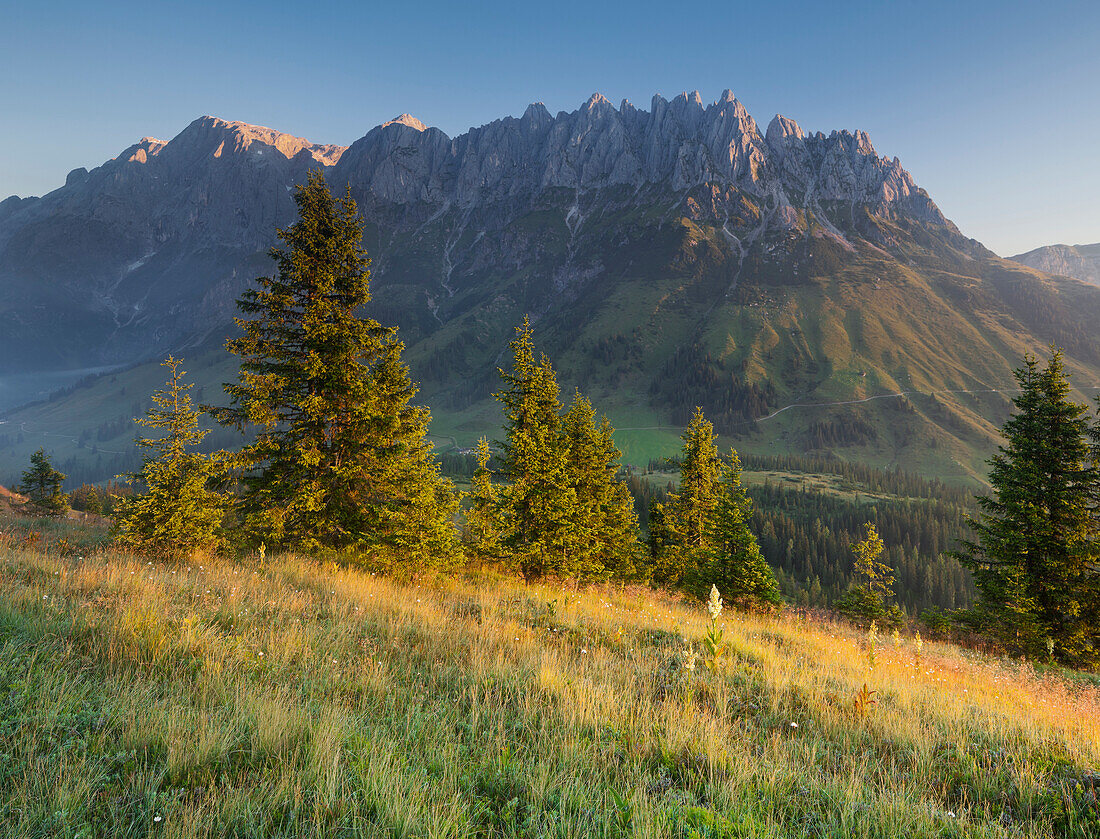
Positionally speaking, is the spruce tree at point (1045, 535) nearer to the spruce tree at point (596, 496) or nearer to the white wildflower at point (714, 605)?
the spruce tree at point (596, 496)

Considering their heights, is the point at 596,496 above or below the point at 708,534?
above

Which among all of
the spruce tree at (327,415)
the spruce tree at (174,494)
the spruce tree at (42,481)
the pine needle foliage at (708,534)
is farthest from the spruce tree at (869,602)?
the spruce tree at (42,481)

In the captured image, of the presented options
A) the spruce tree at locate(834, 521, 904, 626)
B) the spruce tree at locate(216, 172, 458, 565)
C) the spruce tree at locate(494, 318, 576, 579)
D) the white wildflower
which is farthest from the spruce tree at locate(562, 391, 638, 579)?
the spruce tree at locate(834, 521, 904, 626)

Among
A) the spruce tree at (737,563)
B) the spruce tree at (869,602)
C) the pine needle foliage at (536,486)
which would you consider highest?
the pine needle foliage at (536,486)

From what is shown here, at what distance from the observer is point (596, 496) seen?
24062 mm

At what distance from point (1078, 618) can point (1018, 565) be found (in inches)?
105

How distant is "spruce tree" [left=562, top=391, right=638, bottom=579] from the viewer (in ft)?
67.1

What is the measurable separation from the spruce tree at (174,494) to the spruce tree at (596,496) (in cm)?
1216

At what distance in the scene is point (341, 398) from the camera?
535 inches

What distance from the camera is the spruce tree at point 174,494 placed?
12.5m

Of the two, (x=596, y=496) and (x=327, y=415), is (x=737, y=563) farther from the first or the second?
(x=327, y=415)

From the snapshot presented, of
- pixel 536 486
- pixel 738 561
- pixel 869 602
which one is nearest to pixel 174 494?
pixel 536 486

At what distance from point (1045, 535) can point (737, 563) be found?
1225 centimetres

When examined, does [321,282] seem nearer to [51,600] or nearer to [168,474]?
[168,474]
